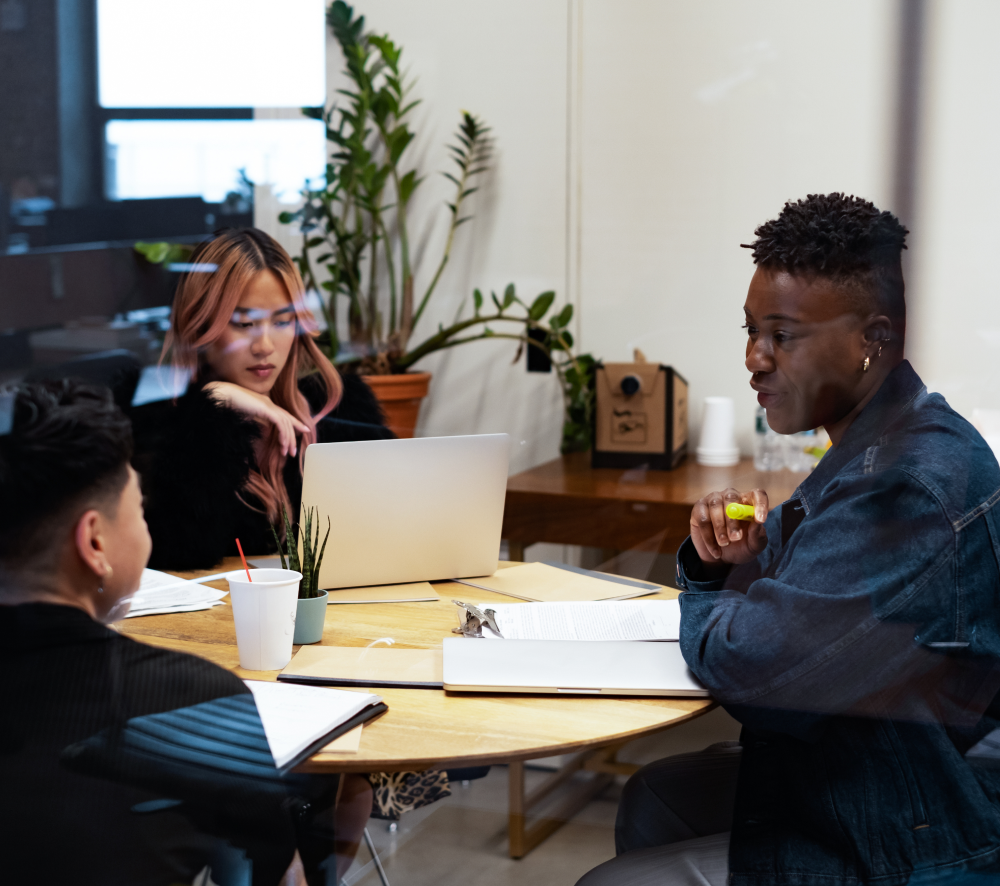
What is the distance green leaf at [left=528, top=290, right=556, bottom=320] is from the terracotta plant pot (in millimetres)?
355

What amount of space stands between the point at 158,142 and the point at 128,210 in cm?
10

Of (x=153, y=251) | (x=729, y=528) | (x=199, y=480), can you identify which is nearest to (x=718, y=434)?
(x=729, y=528)

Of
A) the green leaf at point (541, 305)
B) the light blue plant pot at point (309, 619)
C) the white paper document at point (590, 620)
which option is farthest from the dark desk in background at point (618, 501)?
the light blue plant pot at point (309, 619)

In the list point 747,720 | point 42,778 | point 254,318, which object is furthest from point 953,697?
point 254,318

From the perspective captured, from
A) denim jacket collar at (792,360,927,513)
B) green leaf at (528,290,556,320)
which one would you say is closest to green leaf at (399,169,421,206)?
green leaf at (528,290,556,320)

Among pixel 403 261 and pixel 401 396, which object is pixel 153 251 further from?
pixel 403 261

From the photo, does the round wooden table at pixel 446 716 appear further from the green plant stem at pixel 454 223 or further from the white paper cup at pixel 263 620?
the green plant stem at pixel 454 223

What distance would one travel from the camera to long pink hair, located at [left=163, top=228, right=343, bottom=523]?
133 centimetres

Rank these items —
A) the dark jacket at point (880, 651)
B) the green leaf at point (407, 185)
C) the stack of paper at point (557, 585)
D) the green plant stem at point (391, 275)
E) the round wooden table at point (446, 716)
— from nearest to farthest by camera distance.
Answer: the round wooden table at point (446, 716) → the dark jacket at point (880, 651) → the stack of paper at point (557, 585) → the green plant stem at point (391, 275) → the green leaf at point (407, 185)

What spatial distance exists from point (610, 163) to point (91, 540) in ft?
5.42

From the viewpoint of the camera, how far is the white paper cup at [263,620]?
116cm

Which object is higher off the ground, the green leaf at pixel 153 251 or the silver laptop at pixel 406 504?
the green leaf at pixel 153 251

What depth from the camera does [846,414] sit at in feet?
3.90

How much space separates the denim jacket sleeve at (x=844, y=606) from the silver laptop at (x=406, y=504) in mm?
479
